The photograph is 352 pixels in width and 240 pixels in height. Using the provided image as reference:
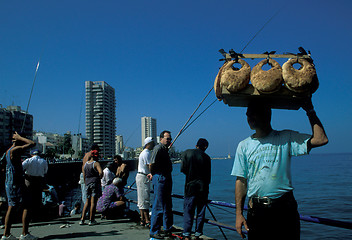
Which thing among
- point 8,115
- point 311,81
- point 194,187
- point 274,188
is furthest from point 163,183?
point 8,115

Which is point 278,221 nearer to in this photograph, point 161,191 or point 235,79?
point 235,79

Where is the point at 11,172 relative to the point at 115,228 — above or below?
above

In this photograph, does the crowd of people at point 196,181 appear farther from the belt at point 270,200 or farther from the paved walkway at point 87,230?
the paved walkway at point 87,230

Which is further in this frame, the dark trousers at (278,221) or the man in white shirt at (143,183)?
the man in white shirt at (143,183)

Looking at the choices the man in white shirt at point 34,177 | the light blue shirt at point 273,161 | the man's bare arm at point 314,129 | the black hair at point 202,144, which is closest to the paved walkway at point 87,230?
the man in white shirt at point 34,177

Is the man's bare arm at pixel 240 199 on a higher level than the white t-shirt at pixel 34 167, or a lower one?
lower

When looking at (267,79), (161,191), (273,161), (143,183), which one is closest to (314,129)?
(273,161)

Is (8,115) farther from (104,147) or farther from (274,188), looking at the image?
(274,188)

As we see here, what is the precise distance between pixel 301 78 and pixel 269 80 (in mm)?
278

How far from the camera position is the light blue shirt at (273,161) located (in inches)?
103

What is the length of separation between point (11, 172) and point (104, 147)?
166072mm

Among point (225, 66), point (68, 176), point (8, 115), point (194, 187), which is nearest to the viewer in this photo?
point (225, 66)

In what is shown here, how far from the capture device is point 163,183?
5.54 meters

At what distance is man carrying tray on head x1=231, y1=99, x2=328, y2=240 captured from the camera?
254 cm
